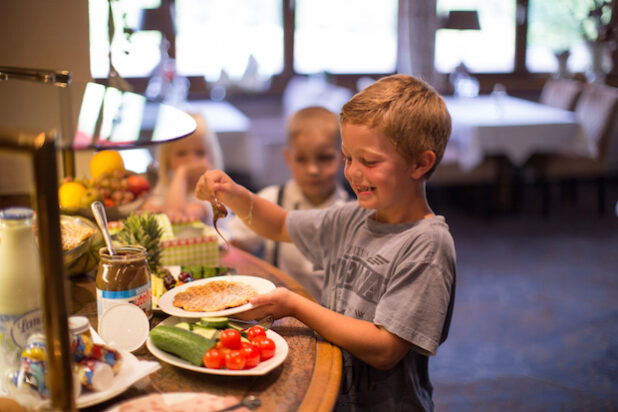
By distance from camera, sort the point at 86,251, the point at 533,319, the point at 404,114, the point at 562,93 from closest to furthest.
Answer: the point at 404,114 → the point at 86,251 → the point at 533,319 → the point at 562,93

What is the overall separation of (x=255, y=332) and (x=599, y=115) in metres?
5.57

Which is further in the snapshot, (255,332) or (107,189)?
(107,189)

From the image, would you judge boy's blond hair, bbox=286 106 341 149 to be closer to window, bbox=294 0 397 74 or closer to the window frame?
the window frame

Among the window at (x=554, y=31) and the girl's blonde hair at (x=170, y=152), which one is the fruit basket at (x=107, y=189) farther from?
the window at (x=554, y=31)

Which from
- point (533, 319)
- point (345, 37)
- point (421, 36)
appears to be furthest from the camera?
point (345, 37)

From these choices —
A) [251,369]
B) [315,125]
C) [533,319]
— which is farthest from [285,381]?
[533,319]

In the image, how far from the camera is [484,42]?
25.4ft

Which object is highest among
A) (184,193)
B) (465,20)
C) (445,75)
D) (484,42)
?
(465,20)

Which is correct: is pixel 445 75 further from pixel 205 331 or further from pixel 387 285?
pixel 205 331

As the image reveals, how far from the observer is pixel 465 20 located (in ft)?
21.2

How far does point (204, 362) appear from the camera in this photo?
45.3 inches

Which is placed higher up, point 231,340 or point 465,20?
point 465,20

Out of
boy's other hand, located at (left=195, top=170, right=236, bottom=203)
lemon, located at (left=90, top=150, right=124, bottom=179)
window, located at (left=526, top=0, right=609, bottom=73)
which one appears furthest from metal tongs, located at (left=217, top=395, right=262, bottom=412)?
window, located at (left=526, top=0, right=609, bottom=73)

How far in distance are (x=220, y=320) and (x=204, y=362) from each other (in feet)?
0.49
